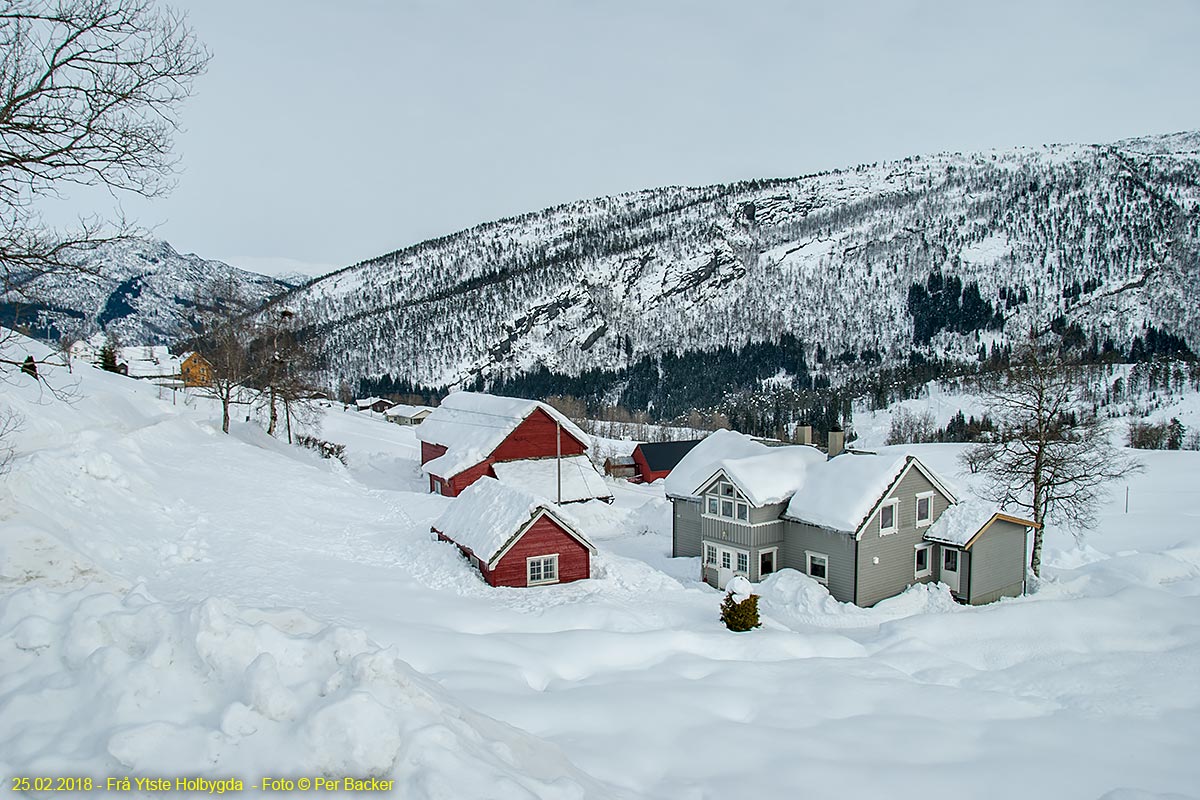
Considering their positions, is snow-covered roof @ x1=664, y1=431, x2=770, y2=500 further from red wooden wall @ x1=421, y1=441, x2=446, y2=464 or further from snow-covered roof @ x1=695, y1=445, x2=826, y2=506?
red wooden wall @ x1=421, y1=441, x2=446, y2=464

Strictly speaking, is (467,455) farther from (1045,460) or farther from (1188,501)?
(1188,501)

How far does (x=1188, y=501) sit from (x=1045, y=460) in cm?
3235

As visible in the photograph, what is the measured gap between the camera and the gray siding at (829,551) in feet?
79.1

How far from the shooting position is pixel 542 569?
22.8 meters

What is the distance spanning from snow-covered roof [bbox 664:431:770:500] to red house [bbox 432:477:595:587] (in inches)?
295

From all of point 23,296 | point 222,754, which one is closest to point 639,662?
point 222,754

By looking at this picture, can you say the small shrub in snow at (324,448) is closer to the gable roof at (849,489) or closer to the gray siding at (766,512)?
the gray siding at (766,512)

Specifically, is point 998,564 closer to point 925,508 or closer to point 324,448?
point 925,508

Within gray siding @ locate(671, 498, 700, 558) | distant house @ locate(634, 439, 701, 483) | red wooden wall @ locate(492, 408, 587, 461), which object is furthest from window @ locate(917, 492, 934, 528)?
distant house @ locate(634, 439, 701, 483)

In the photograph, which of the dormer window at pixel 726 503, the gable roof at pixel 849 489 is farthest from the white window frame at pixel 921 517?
the dormer window at pixel 726 503

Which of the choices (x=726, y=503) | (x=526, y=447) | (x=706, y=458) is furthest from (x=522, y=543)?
(x=526, y=447)

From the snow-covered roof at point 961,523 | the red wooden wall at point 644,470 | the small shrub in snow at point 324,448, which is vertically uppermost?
the small shrub in snow at point 324,448

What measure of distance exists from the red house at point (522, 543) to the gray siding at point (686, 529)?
296 inches

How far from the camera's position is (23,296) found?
8578mm
